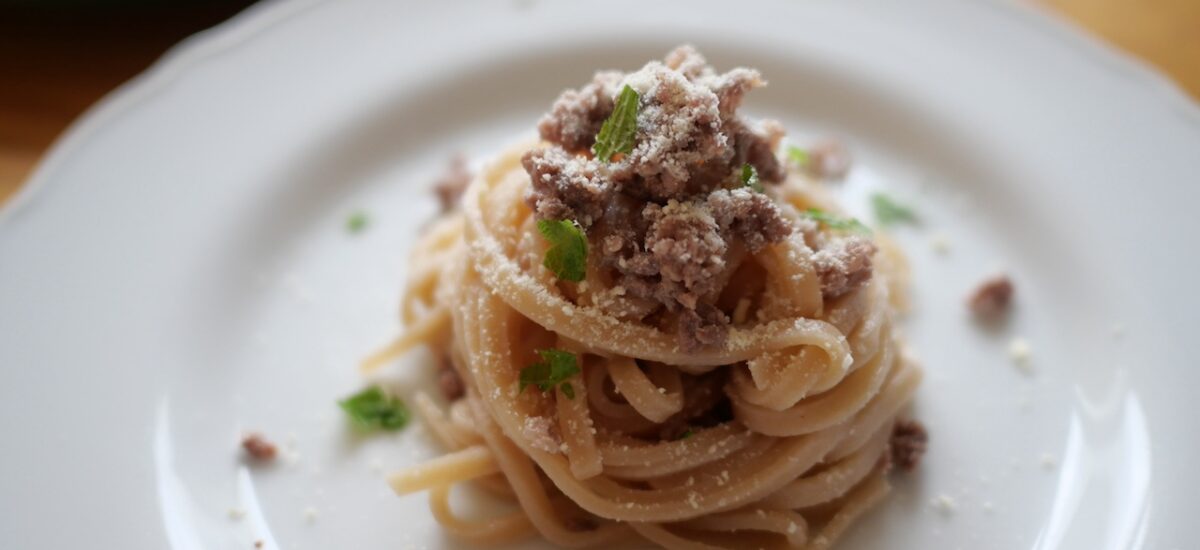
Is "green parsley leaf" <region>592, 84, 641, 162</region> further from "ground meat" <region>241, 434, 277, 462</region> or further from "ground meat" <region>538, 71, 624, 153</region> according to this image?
"ground meat" <region>241, 434, 277, 462</region>

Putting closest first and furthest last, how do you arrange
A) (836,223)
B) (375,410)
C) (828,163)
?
(836,223) < (375,410) < (828,163)

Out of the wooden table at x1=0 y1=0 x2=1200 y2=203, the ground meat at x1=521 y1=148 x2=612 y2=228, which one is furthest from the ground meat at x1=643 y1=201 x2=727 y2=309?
the wooden table at x1=0 y1=0 x2=1200 y2=203

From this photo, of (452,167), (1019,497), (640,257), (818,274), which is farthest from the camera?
(452,167)

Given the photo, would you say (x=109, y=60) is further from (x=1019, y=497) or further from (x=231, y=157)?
(x=1019, y=497)

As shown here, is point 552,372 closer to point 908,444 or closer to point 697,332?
point 697,332

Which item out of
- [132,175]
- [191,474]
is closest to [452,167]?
[132,175]

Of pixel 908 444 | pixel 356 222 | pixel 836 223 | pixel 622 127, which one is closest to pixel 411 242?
pixel 356 222
